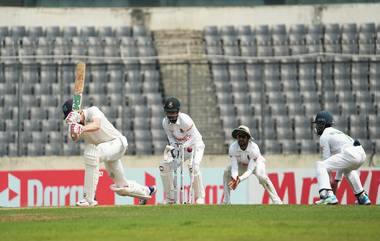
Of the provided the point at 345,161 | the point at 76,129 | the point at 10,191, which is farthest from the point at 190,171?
the point at 10,191

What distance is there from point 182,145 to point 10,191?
18.8 ft

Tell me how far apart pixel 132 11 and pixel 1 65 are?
4.86 meters

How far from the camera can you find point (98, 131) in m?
21.3

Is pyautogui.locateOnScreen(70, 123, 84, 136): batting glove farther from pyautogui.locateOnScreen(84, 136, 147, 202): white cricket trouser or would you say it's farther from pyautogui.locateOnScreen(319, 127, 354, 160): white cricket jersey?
pyautogui.locateOnScreen(319, 127, 354, 160): white cricket jersey

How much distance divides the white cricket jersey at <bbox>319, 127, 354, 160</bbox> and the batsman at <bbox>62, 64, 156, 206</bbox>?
127 inches

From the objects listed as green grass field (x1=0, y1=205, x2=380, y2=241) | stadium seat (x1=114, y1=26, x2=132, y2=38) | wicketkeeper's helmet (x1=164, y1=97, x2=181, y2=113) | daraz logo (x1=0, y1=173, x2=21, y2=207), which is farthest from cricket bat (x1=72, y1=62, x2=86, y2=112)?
stadium seat (x1=114, y1=26, x2=132, y2=38)

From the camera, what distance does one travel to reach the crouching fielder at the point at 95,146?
20.7m

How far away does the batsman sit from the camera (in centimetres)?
2073

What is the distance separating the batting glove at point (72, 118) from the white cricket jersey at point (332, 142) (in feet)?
13.3

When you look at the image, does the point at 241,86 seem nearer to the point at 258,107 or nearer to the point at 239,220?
the point at 258,107

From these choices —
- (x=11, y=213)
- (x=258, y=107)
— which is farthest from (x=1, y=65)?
(x=11, y=213)

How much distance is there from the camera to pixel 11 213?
1930cm

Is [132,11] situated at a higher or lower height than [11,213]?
higher

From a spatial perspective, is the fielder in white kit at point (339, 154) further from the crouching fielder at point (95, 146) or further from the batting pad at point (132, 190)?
the crouching fielder at point (95, 146)
